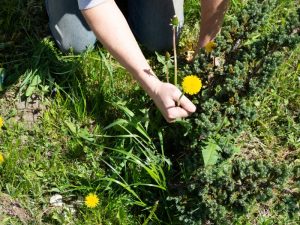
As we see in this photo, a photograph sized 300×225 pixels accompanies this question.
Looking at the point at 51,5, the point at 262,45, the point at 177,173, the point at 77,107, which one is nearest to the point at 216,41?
the point at 262,45

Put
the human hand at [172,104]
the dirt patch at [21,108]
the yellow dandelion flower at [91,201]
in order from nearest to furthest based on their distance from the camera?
the human hand at [172,104] < the yellow dandelion flower at [91,201] < the dirt patch at [21,108]

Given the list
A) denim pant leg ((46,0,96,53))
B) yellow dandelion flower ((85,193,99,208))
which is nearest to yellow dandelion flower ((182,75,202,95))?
yellow dandelion flower ((85,193,99,208))

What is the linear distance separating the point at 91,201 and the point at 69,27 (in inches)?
35.6

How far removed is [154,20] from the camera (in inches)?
96.3

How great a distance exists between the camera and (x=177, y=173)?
2084 mm

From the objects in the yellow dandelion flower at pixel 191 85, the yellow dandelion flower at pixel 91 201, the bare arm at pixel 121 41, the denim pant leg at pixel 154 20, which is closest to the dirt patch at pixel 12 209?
the yellow dandelion flower at pixel 91 201

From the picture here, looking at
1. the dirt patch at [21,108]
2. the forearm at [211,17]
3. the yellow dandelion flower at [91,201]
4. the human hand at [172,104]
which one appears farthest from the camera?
the dirt patch at [21,108]

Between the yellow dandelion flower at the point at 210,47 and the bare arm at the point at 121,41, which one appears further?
the yellow dandelion flower at the point at 210,47

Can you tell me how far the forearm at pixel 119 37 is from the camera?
184cm

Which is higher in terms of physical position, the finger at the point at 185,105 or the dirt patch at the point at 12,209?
the finger at the point at 185,105

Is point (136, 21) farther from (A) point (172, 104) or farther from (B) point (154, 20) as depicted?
(A) point (172, 104)

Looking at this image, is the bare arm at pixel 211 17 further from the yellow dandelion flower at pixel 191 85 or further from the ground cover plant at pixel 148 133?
the yellow dandelion flower at pixel 191 85

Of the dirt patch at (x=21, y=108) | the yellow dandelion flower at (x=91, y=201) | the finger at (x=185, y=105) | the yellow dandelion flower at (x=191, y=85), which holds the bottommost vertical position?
the yellow dandelion flower at (x=91, y=201)

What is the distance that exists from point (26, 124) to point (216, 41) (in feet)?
3.16
